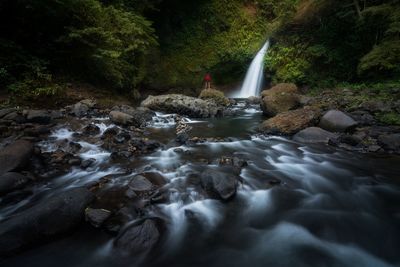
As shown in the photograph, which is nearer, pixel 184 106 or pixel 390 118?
pixel 390 118

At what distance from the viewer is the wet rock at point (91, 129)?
631cm

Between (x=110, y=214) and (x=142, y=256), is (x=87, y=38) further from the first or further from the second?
(x=142, y=256)

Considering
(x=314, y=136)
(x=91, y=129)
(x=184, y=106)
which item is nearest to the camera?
(x=91, y=129)

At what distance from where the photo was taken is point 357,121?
7020 millimetres

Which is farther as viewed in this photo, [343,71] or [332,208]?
[343,71]

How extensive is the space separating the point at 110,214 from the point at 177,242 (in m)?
0.91

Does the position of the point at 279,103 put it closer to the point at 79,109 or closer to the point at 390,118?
the point at 390,118

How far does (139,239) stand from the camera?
2865mm

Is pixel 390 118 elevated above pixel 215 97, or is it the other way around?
pixel 215 97

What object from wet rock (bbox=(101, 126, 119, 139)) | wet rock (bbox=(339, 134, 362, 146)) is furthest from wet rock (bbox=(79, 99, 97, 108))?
wet rock (bbox=(339, 134, 362, 146))

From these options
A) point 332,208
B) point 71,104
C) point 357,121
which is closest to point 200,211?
point 332,208

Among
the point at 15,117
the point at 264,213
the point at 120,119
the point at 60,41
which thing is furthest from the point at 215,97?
the point at 264,213

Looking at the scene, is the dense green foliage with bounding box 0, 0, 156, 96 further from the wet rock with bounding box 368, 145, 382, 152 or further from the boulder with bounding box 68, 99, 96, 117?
the wet rock with bounding box 368, 145, 382, 152

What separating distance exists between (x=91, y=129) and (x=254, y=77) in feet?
38.8
